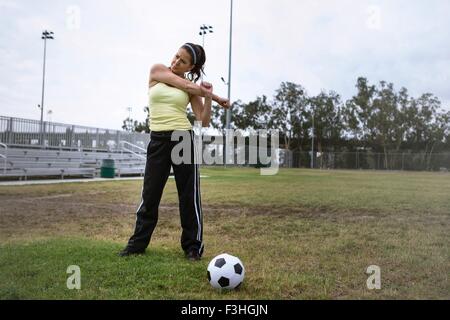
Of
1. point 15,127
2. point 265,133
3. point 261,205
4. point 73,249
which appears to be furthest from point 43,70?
point 73,249

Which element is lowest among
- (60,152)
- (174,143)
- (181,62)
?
(174,143)

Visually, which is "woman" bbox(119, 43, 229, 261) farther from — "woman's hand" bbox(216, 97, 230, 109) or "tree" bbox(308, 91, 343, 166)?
"tree" bbox(308, 91, 343, 166)

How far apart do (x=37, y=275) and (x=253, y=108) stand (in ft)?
177

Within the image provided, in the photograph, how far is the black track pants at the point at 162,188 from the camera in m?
3.91

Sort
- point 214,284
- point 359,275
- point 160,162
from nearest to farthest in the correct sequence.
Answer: point 214,284, point 359,275, point 160,162

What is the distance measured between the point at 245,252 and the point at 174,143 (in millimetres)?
1391

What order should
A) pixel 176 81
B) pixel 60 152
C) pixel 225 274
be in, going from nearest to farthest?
pixel 225 274 → pixel 176 81 → pixel 60 152

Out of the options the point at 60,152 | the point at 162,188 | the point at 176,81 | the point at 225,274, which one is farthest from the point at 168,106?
the point at 60,152

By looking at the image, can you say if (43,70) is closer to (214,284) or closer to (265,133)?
(265,133)

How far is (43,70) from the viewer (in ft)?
120

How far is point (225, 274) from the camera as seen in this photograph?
3066 millimetres

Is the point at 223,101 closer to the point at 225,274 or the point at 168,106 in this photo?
the point at 168,106

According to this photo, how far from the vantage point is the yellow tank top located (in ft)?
12.6
